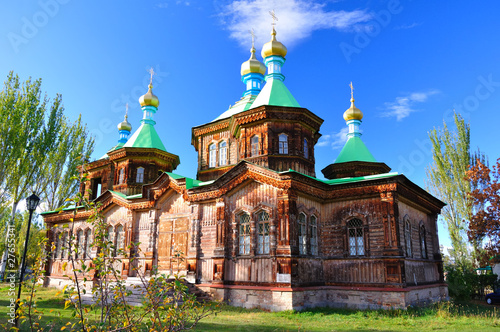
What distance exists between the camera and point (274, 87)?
17.4 metres

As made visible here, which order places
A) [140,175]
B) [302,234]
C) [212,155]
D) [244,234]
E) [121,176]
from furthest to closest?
[121,176] → [140,175] → [212,155] → [244,234] → [302,234]

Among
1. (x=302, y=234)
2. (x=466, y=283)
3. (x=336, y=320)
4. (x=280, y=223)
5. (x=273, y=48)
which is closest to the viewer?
(x=336, y=320)

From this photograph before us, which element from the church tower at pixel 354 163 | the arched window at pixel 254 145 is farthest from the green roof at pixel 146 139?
the church tower at pixel 354 163

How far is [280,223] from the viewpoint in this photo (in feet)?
42.9

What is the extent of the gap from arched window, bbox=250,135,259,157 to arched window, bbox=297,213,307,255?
12.0ft

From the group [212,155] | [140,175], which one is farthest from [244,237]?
[140,175]

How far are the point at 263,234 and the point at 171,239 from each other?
17.4 feet

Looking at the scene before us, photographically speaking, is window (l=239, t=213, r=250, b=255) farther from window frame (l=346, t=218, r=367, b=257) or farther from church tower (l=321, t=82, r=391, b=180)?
church tower (l=321, t=82, r=391, b=180)

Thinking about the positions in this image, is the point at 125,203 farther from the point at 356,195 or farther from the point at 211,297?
the point at 356,195

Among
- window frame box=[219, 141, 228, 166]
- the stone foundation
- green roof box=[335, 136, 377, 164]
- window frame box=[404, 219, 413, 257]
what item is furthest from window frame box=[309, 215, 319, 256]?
green roof box=[335, 136, 377, 164]

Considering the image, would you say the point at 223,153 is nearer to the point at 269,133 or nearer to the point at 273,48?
the point at 269,133

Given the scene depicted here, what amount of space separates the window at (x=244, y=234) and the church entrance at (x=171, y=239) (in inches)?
125

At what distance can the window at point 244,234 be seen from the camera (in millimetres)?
14125

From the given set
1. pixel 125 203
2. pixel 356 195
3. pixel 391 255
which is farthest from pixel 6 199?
pixel 391 255
